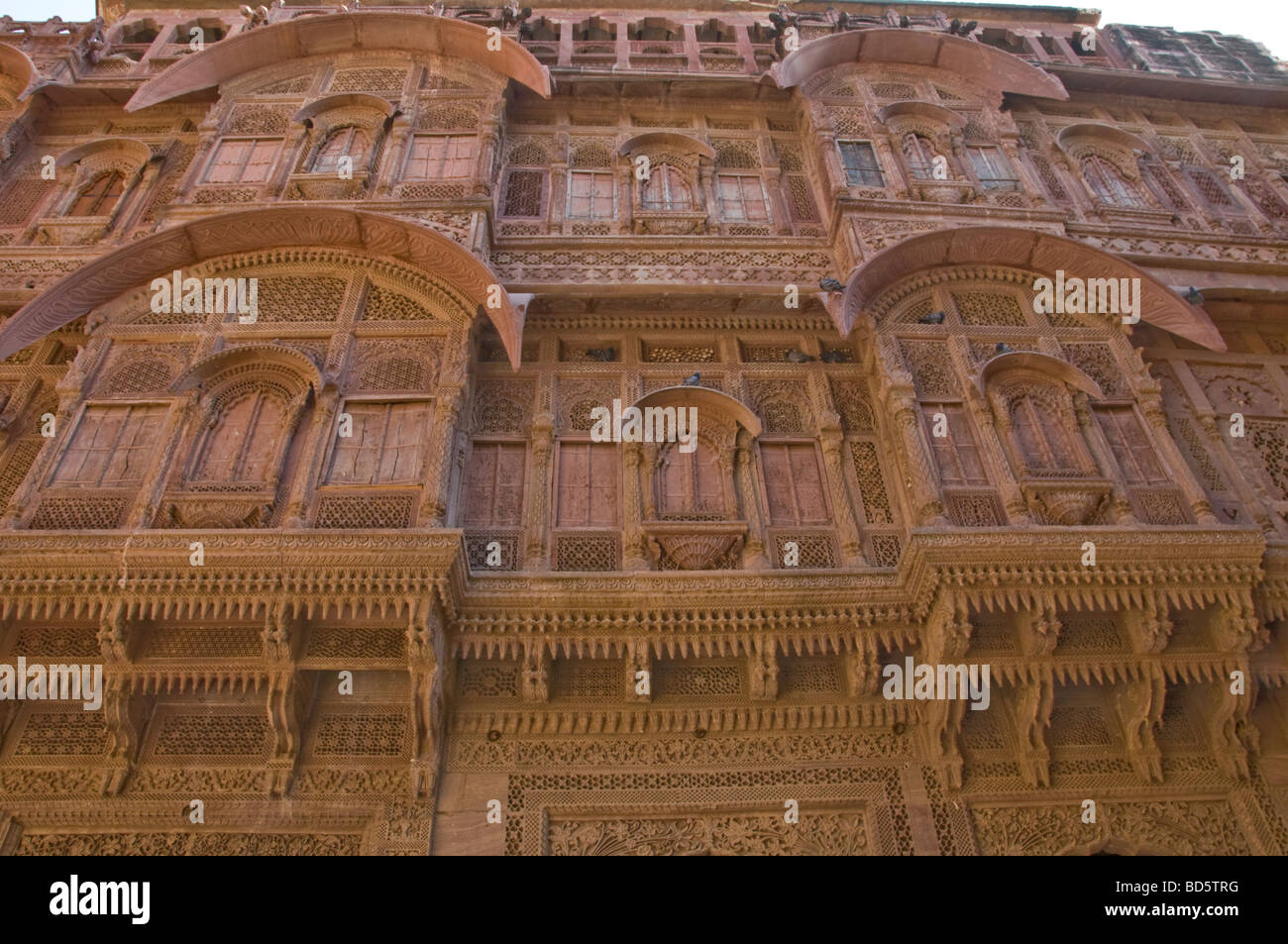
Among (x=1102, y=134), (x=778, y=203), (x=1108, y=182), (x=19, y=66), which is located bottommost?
(x=778, y=203)

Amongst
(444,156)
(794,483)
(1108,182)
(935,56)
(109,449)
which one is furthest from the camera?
(935,56)

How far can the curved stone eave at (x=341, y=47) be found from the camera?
10.7 meters

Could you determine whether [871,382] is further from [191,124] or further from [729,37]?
[191,124]

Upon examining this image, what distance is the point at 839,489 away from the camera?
302 inches

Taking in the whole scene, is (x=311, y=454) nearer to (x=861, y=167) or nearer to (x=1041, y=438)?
(x=1041, y=438)

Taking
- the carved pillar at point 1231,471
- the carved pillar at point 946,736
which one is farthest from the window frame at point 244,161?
the carved pillar at point 1231,471

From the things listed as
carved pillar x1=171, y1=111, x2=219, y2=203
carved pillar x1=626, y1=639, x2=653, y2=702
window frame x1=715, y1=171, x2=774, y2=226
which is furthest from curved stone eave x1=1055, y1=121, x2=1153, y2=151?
carved pillar x1=171, y1=111, x2=219, y2=203

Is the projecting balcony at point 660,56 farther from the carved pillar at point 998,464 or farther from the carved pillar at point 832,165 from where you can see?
the carved pillar at point 998,464

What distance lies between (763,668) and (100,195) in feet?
29.5

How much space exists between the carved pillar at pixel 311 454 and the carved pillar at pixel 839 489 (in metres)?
3.99

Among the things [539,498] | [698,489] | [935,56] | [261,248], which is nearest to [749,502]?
[698,489]

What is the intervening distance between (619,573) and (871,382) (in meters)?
3.21
